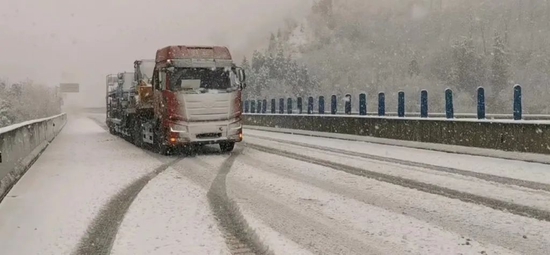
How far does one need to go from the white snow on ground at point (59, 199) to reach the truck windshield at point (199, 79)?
203cm

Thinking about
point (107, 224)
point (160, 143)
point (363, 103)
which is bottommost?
point (107, 224)

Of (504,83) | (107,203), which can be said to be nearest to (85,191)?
(107,203)

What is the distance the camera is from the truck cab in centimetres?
1259

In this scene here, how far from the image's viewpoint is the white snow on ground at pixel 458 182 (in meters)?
6.53

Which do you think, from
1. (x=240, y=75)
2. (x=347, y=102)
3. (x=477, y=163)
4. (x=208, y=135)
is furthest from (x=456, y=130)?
(x=347, y=102)

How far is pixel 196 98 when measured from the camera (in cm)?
1268

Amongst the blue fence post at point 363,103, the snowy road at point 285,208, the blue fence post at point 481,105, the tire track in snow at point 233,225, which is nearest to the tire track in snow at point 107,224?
the snowy road at point 285,208

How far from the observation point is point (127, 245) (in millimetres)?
4617

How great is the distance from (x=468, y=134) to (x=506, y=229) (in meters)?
8.56

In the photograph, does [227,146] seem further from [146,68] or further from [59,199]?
[59,199]

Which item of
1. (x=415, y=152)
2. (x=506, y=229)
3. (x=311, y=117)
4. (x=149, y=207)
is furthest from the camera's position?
(x=311, y=117)

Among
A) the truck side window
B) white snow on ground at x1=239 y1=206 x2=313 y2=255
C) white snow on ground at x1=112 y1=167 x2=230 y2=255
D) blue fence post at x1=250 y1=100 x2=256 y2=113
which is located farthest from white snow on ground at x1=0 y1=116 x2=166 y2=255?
blue fence post at x1=250 y1=100 x2=256 y2=113

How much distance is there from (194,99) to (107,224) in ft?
24.3

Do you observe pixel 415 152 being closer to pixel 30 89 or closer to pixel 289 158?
pixel 289 158
